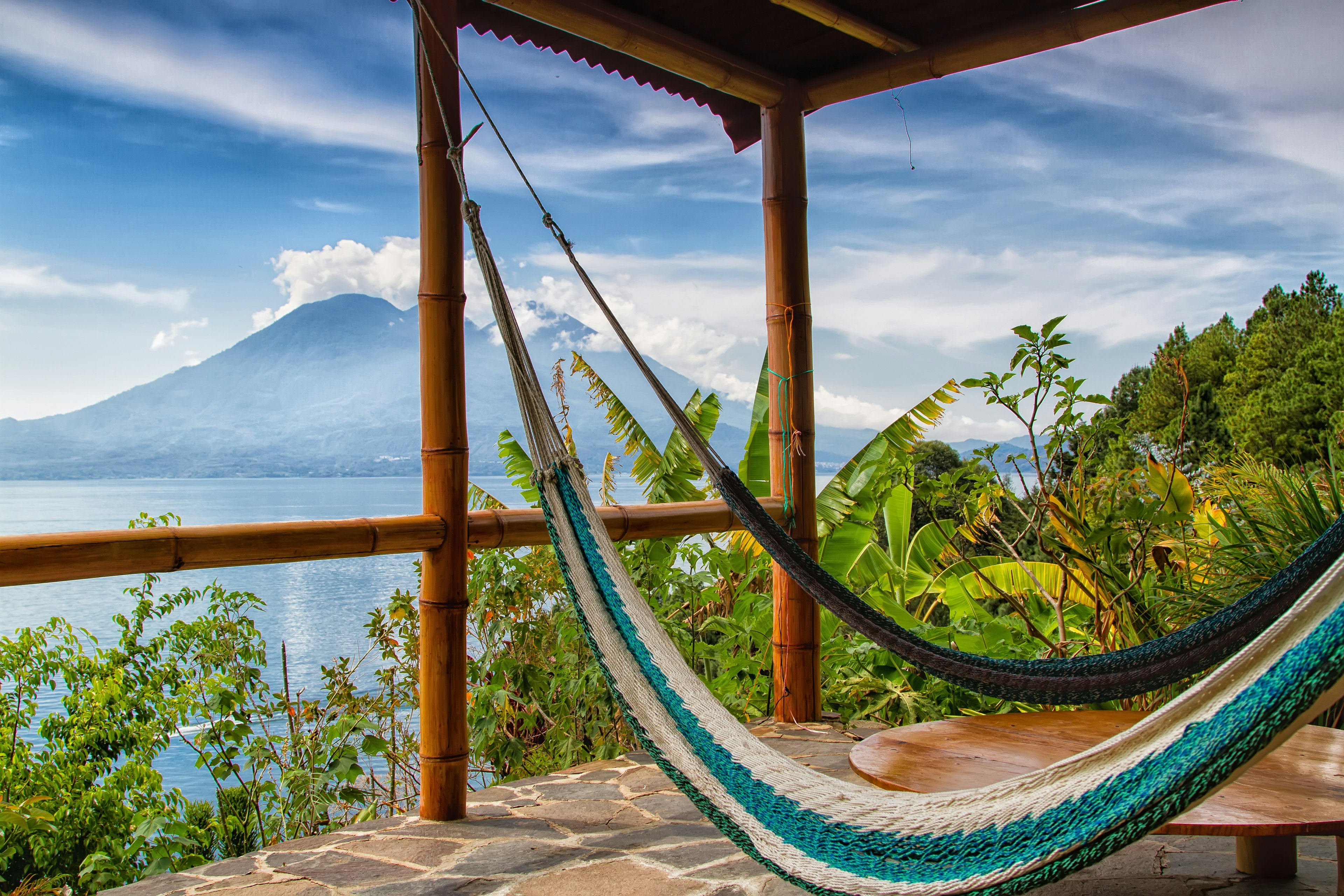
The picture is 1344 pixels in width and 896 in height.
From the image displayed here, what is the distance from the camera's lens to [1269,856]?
1732mm

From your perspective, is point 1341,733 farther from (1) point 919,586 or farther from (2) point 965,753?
(1) point 919,586

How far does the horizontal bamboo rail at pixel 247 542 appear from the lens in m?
1.67

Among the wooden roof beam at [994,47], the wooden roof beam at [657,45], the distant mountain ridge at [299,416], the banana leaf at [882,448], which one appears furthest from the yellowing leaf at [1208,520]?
the distant mountain ridge at [299,416]

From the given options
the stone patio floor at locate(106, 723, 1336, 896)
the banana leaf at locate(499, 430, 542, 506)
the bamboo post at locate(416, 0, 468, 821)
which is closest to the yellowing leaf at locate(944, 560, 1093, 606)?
the banana leaf at locate(499, 430, 542, 506)

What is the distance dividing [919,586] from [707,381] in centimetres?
4324

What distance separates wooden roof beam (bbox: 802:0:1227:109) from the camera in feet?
8.26

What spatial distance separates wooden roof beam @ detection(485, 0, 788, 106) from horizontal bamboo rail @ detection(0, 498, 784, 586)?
4.19 ft

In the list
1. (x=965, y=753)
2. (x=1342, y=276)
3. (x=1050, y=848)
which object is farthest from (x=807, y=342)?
(x=1342, y=276)

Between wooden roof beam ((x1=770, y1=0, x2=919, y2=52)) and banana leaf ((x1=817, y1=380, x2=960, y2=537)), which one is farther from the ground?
wooden roof beam ((x1=770, y1=0, x2=919, y2=52))

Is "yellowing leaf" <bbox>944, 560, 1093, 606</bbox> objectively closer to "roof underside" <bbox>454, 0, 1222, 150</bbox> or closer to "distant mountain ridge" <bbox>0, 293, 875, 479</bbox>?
"roof underside" <bbox>454, 0, 1222, 150</bbox>

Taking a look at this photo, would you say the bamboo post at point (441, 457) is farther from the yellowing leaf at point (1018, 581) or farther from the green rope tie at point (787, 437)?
the yellowing leaf at point (1018, 581)

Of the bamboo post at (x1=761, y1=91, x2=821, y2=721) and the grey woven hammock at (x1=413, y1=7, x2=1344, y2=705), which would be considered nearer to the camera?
the grey woven hammock at (x1=413, y1=7, x2=1344, y2=705)

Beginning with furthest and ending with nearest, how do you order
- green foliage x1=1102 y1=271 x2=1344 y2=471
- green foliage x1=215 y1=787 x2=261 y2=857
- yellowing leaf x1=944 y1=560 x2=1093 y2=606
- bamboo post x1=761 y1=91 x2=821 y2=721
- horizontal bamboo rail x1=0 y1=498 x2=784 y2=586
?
1. green foliage x1=1102 y1=271 x2=1344 y2=471
2. yellowing leaf x1=944 y1=560 x2=1093 y2=606
3. bamboo post x1=761 y1=91 x2=821 y2=721
4. green foliage x1=215 y1=787 x2=261 y2=857
5. horizontal bamboo rail x1=0 y1=498 x2=784 y2=586

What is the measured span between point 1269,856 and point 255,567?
8.21m
